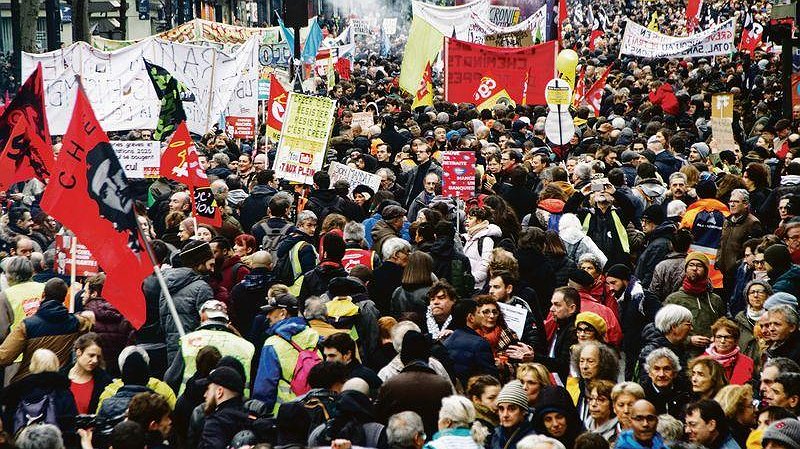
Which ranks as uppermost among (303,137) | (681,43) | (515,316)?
Result: (681,43)

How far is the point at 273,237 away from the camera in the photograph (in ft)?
39.3

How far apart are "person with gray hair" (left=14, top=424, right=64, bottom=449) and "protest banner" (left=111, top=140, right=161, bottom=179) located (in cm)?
820

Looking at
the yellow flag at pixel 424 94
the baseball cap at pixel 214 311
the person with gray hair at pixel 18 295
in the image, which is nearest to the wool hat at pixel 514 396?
the baseball cap at pixel 214 311

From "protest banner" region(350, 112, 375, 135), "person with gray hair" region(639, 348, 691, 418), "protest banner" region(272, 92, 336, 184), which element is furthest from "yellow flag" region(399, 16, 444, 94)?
"person with gray hair" region(639, 348, 691, 418)

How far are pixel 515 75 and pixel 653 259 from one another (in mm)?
10516

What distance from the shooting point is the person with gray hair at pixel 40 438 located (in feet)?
20.9

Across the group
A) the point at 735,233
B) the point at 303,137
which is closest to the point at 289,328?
the point at 735,233

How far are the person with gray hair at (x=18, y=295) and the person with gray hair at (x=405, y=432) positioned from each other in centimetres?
389

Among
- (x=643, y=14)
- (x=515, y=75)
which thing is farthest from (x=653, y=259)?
(x=643, y=14)

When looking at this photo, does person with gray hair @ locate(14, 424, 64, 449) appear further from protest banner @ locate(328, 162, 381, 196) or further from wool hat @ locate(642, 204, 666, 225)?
protest banner @ locate(328, 162, 381, 196)

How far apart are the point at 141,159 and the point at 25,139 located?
2414mm

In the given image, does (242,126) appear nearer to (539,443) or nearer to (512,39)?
(512,39)

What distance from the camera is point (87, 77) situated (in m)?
21.0

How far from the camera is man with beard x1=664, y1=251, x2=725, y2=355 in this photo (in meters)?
9.47
